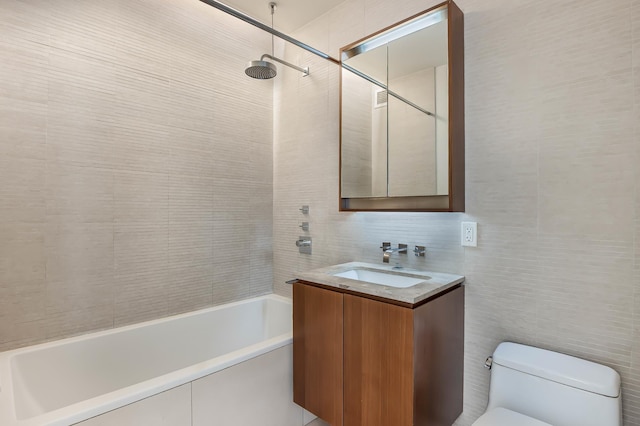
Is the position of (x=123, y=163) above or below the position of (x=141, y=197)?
above

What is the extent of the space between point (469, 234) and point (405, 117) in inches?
27.5

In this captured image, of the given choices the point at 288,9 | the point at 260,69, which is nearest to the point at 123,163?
the point at 260,69

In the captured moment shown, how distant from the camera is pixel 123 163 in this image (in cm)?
183

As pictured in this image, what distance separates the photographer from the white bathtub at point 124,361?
1.20 meters

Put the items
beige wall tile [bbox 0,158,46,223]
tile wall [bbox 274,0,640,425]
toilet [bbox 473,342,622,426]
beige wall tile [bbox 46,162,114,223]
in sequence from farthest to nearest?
beige wall tile [bbox 46,162,114,223], beige wall tile [bbox 0,158,46,223], tile wall [bbox 274,0,640,425], toilet [bbox 473,342,622,426]

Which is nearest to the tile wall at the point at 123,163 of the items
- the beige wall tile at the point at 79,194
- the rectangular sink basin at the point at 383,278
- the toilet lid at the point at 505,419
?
the beige wall tile at the point at 79,194

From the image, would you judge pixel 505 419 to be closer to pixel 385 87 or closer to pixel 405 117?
pixel 405 117

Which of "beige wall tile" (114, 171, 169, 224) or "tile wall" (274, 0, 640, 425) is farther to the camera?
"beige wall tile" (114, 171, 169, 224)

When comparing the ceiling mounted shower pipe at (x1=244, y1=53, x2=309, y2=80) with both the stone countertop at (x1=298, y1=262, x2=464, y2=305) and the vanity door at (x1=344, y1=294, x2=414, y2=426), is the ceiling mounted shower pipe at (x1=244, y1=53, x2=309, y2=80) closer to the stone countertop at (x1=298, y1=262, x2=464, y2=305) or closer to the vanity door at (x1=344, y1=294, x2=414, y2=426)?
the stone countertop at (x1=298, y1=262, x2=464, y2=305)

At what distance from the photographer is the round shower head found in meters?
1.83

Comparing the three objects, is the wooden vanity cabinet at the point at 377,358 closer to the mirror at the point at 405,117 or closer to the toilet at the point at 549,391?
the toilet at the point at 549,391

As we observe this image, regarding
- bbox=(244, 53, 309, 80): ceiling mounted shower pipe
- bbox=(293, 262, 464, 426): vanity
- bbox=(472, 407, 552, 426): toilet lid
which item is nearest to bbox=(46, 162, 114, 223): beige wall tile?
bbox=(244, 53, 309, 80): ceiling mounted shower pipe

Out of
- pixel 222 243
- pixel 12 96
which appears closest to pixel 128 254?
pixel 222 243

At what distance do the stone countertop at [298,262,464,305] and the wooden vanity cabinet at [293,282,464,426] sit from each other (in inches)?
1.3
